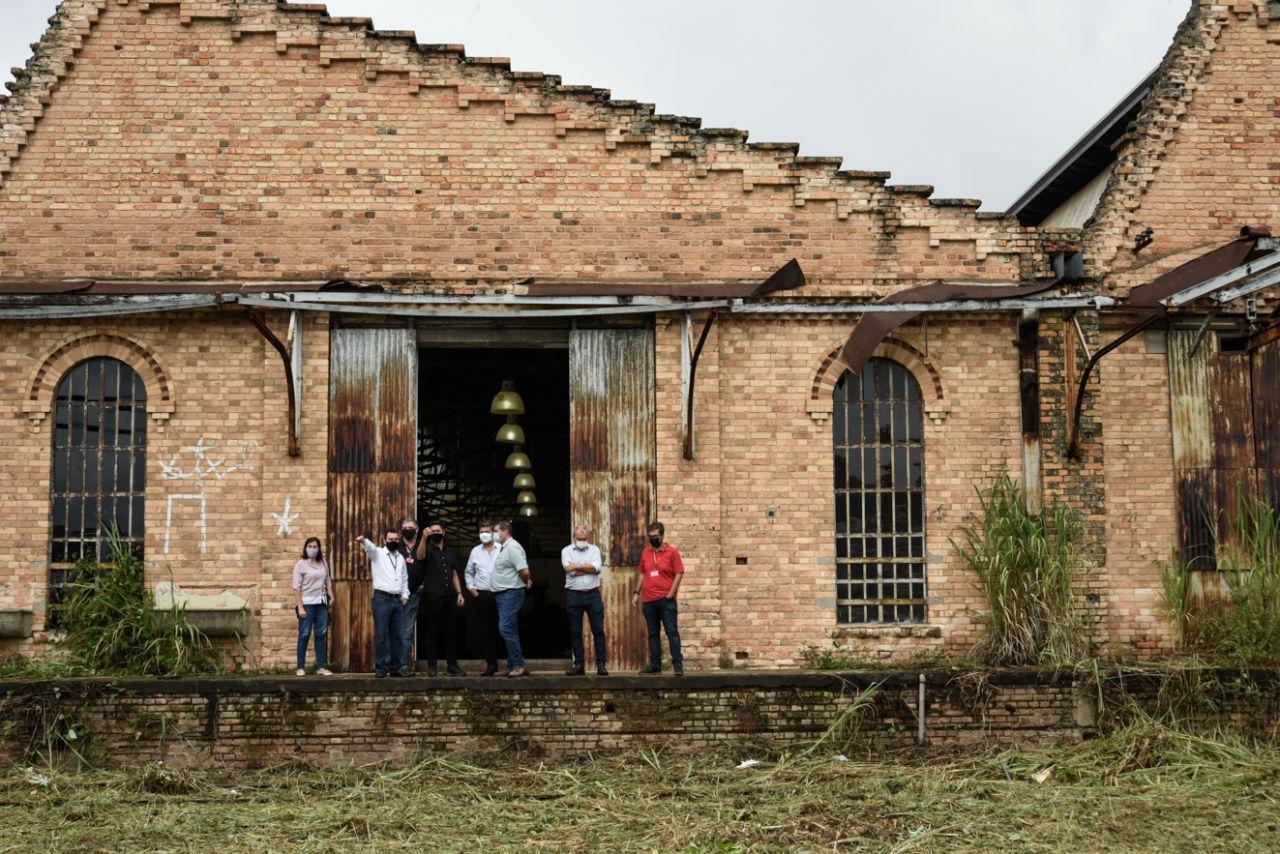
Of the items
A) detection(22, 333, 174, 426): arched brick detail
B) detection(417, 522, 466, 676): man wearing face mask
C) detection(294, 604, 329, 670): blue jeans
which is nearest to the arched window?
detection(417, 522, 466, 676): man wearing face mask

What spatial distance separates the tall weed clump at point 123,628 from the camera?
49.9 ft

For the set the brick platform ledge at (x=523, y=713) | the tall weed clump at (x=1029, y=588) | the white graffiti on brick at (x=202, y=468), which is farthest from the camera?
the white graffiti on brick at (x=202, y=468)

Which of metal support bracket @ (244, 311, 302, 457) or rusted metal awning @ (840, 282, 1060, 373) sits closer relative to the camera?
rusted metal awning @ (840, 282, 1060, 373)

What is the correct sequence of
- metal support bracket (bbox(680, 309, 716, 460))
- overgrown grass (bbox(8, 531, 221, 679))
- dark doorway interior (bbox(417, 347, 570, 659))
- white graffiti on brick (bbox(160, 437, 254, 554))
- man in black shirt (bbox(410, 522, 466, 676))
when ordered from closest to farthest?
overgrown grass (bbox(8, 531, 221, 679)) < man in black shirt (bbox(410, 522, 466, 676)) < metal support bracket (bbox(680, 309, 716, 460)) < white graffiti on brick (bbox(160, 437, 254, 554)) < dark doorway interior (bbox(417, 347, 570, 659))

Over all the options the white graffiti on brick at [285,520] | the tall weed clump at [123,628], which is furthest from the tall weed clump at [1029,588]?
the tall weed clump at [123,628]

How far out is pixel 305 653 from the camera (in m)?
15.4

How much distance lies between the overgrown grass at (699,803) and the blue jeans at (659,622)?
1223 mm

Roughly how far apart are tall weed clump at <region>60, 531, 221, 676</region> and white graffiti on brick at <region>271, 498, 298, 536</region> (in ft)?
4.31

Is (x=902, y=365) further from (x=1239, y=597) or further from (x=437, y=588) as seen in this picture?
(x=437, y=588)

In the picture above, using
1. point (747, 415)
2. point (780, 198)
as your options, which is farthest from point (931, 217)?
point (747, 415)

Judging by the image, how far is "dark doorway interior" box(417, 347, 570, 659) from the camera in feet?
68.4

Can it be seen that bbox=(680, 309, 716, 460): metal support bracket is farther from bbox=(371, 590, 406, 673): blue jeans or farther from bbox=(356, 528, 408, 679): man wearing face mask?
bbox=(371, 590, 406, 673): blue jeans

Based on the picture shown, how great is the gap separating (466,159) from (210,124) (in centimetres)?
279

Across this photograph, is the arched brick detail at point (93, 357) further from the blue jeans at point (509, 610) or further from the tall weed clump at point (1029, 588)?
the tall weed clump at point (1029, 588)
